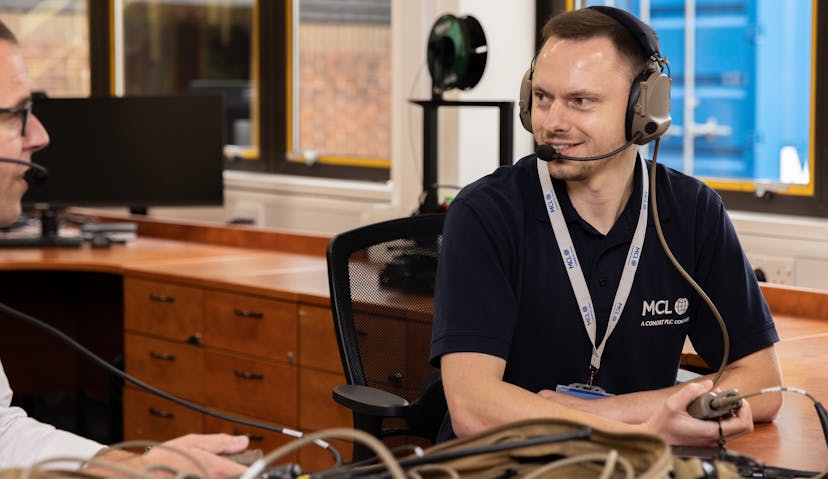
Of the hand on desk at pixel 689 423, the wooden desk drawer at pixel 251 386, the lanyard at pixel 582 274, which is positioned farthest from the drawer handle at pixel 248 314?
the hand on desk at pixel 689 423

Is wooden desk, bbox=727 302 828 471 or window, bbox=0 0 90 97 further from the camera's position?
window, bbox=0 0 90 97

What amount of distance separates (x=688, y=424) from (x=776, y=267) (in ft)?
5.88

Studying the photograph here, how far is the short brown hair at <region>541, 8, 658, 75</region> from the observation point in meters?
1.95

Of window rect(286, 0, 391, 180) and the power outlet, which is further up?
window rect(286, 0, 391, 180)

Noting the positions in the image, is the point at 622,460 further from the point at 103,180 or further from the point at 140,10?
the point at 140,10

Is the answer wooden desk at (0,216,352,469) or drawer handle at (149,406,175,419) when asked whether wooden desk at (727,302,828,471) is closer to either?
wooden desk at (0,216,352,469)

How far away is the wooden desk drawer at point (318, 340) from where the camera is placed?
10.6ft

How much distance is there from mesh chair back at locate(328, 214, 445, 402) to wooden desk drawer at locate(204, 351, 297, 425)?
1.04m

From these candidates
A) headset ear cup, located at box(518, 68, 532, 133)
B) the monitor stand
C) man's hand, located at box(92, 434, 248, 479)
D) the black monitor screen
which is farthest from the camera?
Answer: the black monitor screen

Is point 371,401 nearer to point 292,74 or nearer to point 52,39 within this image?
point 292,74

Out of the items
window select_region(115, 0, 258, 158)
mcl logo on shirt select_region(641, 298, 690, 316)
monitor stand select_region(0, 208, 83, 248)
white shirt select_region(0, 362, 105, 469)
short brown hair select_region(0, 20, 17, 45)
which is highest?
window select_region(115, 0, 258, 158)

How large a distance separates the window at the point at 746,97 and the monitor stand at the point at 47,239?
216 cm

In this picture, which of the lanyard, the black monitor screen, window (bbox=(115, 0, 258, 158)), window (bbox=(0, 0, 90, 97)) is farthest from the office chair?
window (bbox=(0, 0, 90, 97))

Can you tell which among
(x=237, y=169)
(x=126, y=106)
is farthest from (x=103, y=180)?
(x=237, y=169)
